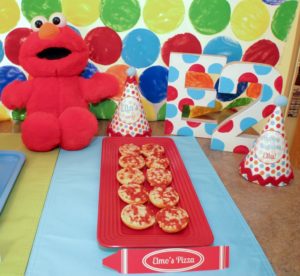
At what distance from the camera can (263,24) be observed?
1.02m

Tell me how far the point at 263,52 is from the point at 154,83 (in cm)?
35

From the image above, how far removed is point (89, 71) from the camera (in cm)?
104

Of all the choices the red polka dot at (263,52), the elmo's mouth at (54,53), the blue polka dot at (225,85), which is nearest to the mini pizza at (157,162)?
the blue polka dot at (225,85)

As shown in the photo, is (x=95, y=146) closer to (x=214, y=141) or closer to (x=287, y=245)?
(x=214, y=141)

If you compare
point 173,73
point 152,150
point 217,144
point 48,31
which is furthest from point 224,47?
point 48,31

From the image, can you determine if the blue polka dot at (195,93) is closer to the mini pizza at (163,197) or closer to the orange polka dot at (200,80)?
the orange polka dot at (200,80)

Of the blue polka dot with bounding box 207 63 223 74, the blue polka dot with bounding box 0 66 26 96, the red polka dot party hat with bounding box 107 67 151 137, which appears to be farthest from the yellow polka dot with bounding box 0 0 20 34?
the blue polka dot with bounding box 207 63 223 74

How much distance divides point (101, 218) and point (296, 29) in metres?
0.86

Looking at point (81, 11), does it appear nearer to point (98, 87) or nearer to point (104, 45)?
point (104, 45)

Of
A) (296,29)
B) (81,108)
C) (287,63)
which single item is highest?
(296,29)

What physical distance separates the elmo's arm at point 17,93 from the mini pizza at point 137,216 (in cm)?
47

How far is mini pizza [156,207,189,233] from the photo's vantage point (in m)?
0.60

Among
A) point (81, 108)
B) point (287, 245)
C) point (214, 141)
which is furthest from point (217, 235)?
point (81, 108)

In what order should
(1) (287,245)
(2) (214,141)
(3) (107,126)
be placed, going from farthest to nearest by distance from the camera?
(3) (107,126)
(2) (214,141)
(1) (287,245)
